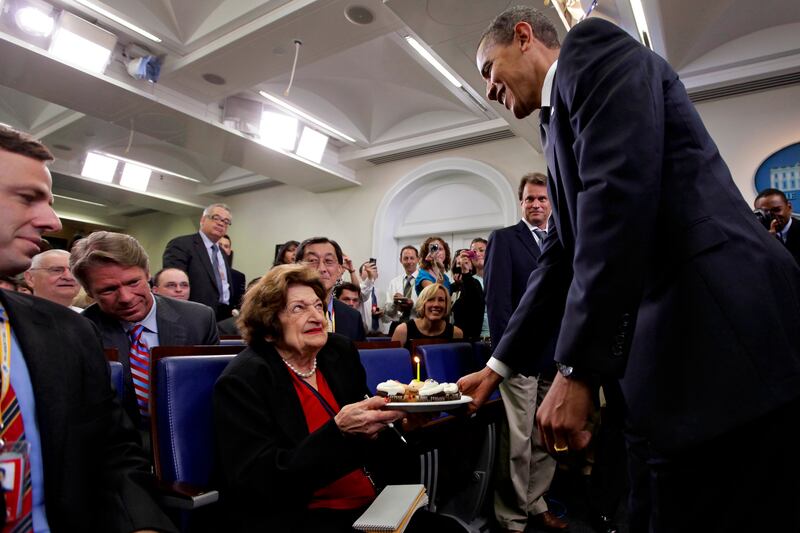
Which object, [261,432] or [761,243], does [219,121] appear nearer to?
[261,432]

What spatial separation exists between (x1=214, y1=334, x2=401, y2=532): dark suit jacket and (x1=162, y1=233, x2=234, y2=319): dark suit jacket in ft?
9.98

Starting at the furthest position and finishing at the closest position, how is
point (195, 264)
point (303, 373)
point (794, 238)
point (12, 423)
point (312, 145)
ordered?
point (312, 145)
point (195, 264)
point (794, 238)
point (303, 373)
point (12, 423)

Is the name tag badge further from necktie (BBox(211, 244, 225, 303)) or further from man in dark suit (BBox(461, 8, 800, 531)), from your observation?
necktie (BBox(211, 244, 225, 303))

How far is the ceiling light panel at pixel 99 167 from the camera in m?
7.88

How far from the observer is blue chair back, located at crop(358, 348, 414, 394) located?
87.1 inches

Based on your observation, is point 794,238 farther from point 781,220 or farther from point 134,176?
point 134,176

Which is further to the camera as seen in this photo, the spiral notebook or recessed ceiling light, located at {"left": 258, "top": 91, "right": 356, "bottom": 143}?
recessed ceiling light, located at {"left": 258, "top": 91, "right": 356, "bottom": 143}

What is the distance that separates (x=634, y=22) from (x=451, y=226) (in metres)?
3.84

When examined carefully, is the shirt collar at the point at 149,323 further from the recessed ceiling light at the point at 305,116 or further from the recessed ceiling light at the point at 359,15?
the recessed ceiling light at the point at 305,116

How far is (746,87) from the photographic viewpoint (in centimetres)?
487

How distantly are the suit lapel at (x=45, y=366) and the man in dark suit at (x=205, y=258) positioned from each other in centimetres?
330

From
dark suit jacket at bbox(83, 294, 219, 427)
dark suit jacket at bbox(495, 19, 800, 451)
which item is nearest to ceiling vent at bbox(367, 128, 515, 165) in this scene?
dark suit jacket at bbox(83, 294, 219, 427)

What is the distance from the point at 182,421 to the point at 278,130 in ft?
17.6

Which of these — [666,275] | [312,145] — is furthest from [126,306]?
[312,145]
